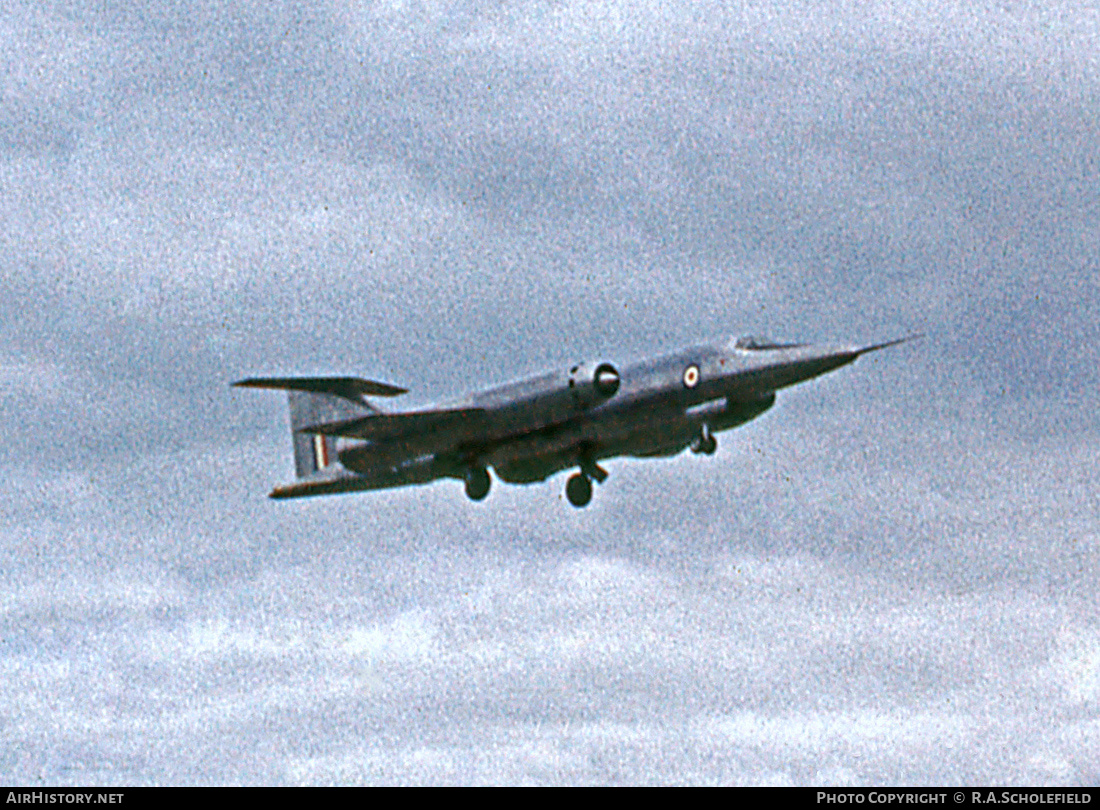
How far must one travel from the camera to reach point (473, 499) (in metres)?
46.4

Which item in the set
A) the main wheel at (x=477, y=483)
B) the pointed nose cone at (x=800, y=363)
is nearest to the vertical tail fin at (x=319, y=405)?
the main wheel at (x=477, y=483)

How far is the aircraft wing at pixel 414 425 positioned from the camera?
145 ft

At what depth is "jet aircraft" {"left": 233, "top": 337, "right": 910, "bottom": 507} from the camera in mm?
42250

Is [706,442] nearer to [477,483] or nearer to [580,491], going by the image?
[580,491]

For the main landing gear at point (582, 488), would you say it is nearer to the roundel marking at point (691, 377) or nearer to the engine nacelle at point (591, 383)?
the engine nacelle at point (591, 383)

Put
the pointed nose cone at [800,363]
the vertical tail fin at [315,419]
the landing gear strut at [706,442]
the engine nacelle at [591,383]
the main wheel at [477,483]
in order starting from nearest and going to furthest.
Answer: the pointed nose cone at [800,363]
the engine nacelle at [591,383]
the landing gear strut at [706,442]
the main wheel at [477,483]
the vertical tail fin at [315,419]

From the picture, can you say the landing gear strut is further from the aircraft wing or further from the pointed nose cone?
the aircraft wing

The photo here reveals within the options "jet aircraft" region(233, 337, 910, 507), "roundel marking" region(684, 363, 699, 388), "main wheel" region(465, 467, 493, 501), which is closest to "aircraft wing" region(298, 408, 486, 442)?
"jet aircraft" region(233, 337, 910, 507)

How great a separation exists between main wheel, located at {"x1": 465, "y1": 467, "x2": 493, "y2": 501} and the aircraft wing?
5.70 feet

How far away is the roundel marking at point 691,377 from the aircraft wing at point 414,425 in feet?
22.7
